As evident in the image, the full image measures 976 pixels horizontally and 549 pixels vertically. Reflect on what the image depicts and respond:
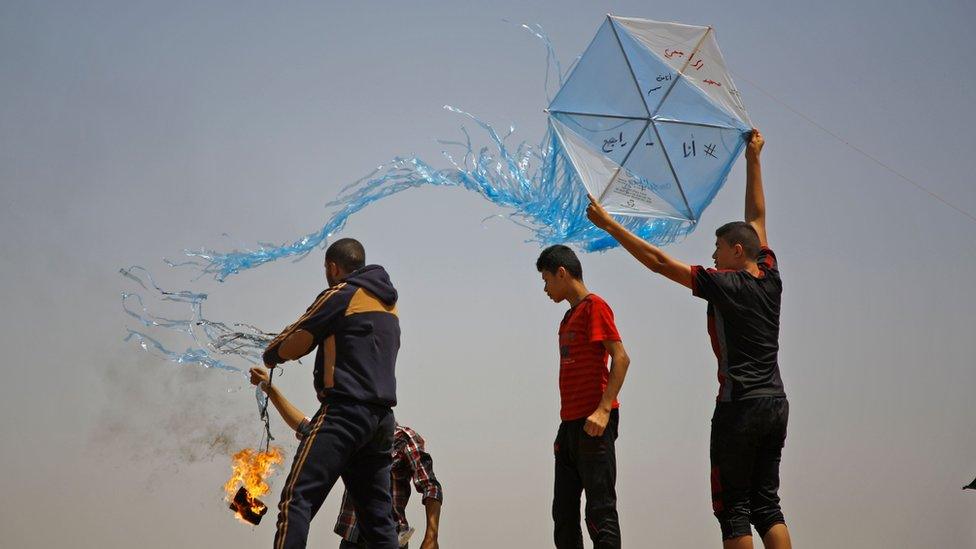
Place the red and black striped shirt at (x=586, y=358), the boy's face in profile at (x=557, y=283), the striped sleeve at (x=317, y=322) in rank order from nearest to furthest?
1. the striped sleeve at (x=317, y=322)
2. the red and black striped shirt at (x=586, y=358)
3. the boy's face in profile at (x=557, y=283)

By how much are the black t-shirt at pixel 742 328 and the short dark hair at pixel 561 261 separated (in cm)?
79

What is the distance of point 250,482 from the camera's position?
4.14 meters

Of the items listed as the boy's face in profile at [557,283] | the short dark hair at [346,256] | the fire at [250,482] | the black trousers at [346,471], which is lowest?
the black trousers at [346,471]

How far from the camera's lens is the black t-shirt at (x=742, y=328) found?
3553 millimetres

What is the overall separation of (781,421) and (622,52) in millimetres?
1810

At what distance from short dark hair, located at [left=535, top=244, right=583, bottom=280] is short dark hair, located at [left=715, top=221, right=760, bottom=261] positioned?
0.76 m

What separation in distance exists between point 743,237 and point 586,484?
3.99 ft

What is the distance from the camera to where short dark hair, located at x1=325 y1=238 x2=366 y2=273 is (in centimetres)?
398

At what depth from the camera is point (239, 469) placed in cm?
419

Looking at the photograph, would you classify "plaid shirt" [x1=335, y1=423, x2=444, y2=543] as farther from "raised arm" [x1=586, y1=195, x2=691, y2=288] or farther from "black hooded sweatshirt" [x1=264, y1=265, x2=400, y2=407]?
"raised arm" [x1=586, y1=195, x2=691, y2=288]

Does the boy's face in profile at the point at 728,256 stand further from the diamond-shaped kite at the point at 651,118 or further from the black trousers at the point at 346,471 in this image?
the black trousers at the point at 346,471

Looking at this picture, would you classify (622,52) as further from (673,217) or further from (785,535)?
(785,535)

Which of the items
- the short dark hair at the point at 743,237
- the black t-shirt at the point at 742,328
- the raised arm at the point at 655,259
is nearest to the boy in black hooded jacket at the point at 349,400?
the raised arm at the point at 655,259

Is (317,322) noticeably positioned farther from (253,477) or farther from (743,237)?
(743,237)
